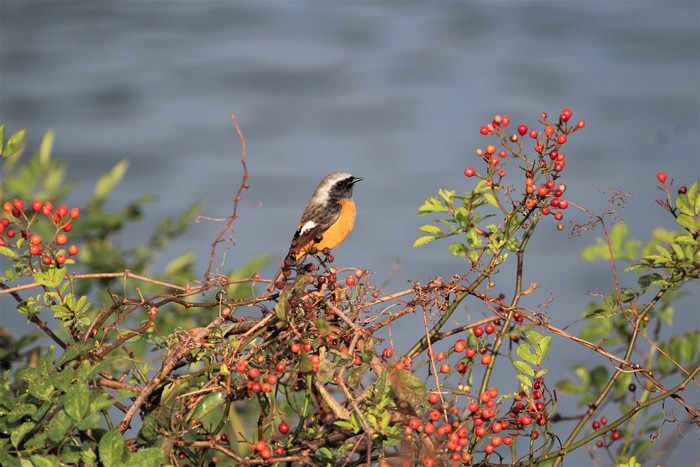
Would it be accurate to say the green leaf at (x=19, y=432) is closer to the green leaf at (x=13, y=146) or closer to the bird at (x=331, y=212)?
the green leaf at (x=13, y=146)

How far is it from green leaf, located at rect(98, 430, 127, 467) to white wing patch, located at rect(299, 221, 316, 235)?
3343 mm

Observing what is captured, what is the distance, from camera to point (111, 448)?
2236 mm

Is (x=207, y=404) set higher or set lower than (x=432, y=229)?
lower

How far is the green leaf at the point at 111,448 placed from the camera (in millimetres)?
2230

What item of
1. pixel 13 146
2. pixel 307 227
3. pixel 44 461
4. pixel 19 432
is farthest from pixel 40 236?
pixel 307 227

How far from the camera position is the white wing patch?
221 inches

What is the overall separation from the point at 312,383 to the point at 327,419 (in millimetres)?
184

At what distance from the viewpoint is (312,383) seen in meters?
2.56

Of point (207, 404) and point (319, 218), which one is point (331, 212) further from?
point (207, 404)

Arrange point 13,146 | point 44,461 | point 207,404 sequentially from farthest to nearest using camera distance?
point 13,146 → point 207,404 → point 44,461

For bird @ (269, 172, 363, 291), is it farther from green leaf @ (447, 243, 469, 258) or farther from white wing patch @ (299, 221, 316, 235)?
green leaf @ (447, 243, 469, 258)

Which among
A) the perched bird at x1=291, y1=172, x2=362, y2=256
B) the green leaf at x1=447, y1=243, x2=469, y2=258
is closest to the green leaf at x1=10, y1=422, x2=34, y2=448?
the green leaf at x1=447, y1=243, x2=469, y2=258

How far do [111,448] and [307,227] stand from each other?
3.52 metres

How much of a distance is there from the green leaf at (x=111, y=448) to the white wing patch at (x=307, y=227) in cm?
334
